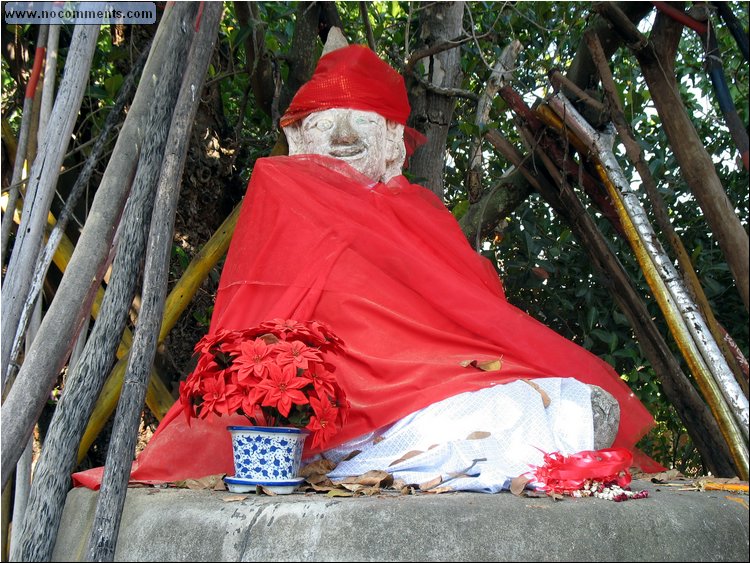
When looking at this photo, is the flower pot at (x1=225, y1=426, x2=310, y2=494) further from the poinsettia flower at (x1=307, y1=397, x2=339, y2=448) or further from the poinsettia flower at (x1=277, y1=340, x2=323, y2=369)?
the poinsettia flower at (x1=277, y1=340, x2=323, y2=369)

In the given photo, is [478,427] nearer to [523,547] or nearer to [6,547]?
[523,547]

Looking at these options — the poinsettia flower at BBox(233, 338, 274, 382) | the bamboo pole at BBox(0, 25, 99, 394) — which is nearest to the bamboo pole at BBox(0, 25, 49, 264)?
the bamboo pole at BBox(0, 25, 99, 394)

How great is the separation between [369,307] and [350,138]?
934mm

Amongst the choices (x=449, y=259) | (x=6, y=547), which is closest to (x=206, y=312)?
(x=6, y=547)

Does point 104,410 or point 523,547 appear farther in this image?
point 104,410

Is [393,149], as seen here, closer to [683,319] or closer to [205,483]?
[683,319]

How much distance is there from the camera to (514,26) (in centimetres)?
517

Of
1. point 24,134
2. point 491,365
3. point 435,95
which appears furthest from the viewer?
point 435,95

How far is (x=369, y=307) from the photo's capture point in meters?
3.14

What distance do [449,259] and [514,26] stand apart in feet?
7.34

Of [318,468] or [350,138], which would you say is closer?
[318,468]

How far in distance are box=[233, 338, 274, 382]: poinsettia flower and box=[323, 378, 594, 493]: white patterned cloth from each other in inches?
19.8

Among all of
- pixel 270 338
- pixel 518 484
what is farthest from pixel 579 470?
pixel 270 338

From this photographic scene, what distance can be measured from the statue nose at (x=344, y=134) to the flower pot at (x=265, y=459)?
63.2 inches
